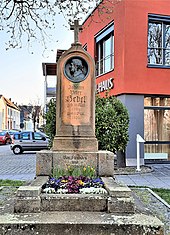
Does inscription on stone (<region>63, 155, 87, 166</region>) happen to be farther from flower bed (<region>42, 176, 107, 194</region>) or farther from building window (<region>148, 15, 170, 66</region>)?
building window (<region>148, 15, 170, 66</region>)

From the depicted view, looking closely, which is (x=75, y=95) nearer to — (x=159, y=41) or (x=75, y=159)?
(x=75, y=159)

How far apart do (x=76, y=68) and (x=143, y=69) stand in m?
7.07

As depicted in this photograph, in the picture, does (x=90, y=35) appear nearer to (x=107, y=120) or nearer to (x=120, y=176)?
(x=107, y=120)

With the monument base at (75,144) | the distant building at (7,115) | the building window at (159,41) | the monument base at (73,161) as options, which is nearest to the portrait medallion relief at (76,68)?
the monument base at (75,144)

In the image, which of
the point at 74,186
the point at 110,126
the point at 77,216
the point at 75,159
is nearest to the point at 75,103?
the point at 75,159

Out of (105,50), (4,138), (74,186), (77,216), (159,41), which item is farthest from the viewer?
(4,138)

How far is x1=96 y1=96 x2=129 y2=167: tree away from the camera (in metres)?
10.9

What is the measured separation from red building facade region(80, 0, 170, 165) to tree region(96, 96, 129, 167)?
6.40 ft

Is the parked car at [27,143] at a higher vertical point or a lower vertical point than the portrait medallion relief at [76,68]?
lower

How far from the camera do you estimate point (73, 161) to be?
650 cm

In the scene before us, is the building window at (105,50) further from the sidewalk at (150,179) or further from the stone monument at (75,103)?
the stone monument at (75,103)

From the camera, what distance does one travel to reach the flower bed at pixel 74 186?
493cm

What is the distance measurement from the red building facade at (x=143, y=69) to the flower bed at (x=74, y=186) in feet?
25.9

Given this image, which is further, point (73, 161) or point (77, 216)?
point (73, 161)
